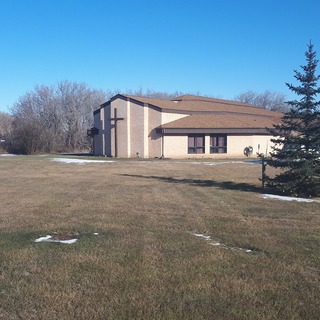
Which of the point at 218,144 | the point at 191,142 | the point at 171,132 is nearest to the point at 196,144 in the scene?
the point at 191,142

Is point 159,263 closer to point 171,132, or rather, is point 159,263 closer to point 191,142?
point 171,132

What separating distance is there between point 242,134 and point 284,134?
101ft

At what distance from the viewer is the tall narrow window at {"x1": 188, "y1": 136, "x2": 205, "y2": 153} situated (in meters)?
43.7

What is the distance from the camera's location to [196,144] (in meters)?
43.8

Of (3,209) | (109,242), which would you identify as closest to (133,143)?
(3,209)

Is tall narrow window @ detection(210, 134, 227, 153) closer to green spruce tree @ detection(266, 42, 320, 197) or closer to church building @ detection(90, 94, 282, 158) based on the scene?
church building @ detection(90, 94, 282, 158)

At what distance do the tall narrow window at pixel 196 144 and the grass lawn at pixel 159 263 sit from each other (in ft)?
108

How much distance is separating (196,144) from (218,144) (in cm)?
245

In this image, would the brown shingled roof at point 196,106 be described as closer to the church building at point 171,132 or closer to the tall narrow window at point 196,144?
the church building at point 171,132

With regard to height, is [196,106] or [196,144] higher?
[196,106]

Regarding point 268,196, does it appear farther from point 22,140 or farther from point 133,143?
point 22,140

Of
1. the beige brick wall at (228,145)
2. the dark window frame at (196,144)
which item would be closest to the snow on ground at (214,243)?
the beige brick wall at (228,145)

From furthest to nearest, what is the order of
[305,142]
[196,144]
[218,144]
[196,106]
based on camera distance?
[196,106] → [218,144] → [196,144] → [305,142]

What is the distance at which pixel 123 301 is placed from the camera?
4254 millimetres
